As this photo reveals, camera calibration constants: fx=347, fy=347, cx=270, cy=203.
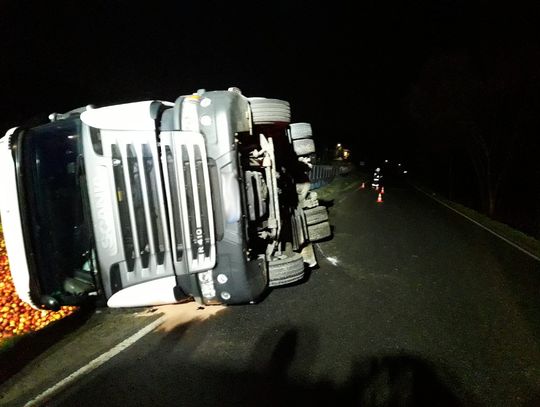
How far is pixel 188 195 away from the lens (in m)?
3.23

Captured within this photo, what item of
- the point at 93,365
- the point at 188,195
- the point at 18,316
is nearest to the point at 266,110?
the point at 188,195

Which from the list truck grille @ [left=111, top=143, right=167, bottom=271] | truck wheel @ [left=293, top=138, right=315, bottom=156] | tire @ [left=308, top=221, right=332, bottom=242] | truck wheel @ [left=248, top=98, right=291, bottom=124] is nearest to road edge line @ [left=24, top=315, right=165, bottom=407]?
truck grille @ [left=111, top=143, right=167, bottom=271]

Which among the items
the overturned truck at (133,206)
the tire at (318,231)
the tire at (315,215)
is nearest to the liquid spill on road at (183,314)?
the overturned truck at (133,206)

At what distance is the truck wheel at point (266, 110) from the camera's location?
4.09 m

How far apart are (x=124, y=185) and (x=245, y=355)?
213 centimetres

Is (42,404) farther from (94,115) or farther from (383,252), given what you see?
(383,252)

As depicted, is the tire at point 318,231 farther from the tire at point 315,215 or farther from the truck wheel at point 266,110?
the truck wheel at point 266,110

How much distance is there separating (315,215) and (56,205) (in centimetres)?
383

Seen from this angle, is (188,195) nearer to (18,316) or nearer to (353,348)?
(353,348)

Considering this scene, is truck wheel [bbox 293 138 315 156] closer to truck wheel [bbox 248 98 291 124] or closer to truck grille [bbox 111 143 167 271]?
truck wheel [bbox 248 98 291 124]

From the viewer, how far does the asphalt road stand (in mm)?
3113

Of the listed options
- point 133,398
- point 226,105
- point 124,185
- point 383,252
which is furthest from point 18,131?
point 383,252

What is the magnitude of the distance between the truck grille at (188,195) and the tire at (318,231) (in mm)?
2810

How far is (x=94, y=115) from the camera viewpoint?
3.22m
